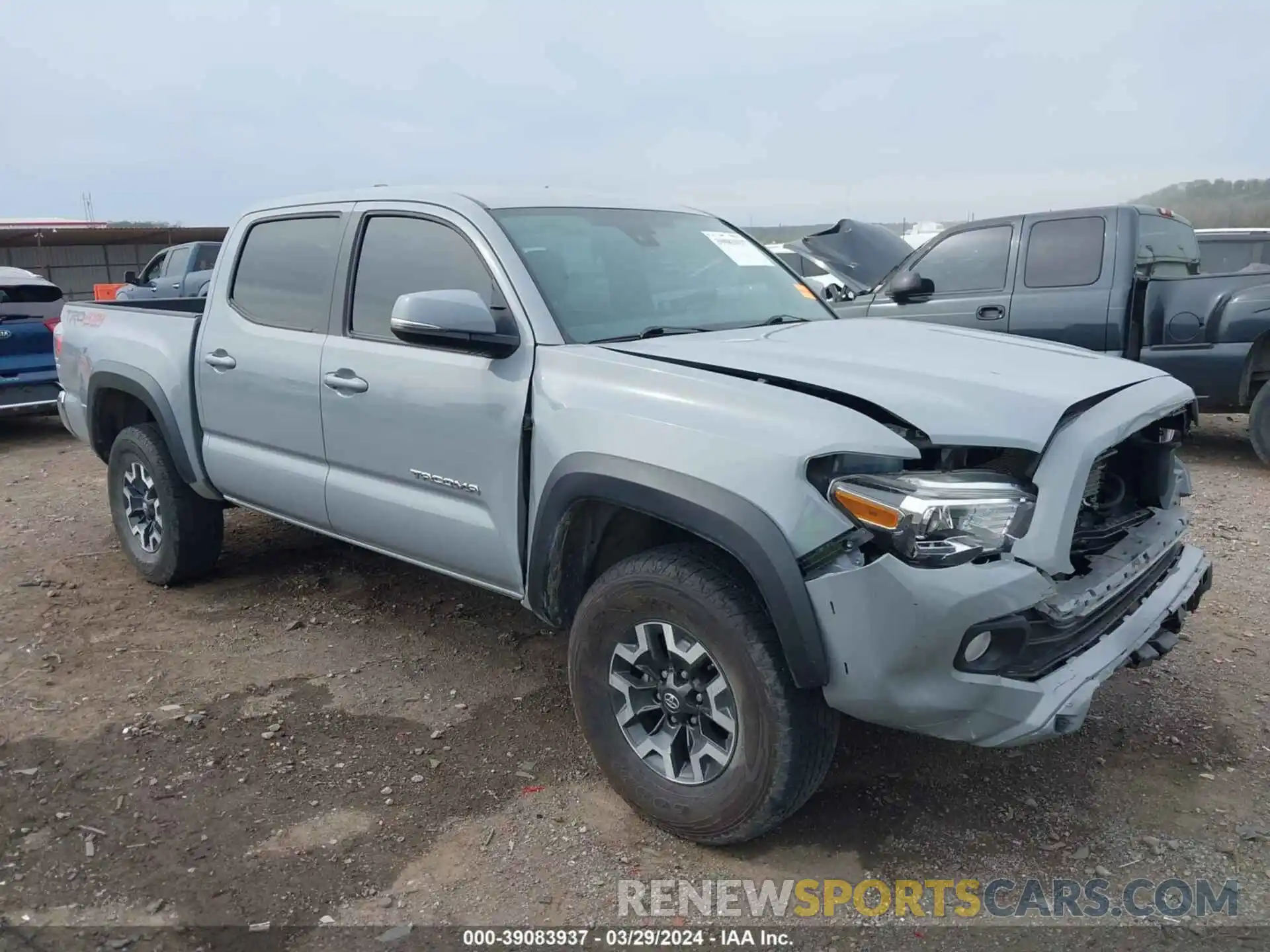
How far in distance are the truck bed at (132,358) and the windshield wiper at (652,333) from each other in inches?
93.2

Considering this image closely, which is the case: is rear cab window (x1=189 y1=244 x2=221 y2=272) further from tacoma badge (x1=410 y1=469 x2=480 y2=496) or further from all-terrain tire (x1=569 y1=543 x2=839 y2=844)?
all-terrain tire (x1=569 y1=543 x2=839 y2=844)

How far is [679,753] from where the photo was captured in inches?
113

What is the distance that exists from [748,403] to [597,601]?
75 centimetres

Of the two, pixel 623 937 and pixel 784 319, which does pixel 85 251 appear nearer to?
pixel 784 319

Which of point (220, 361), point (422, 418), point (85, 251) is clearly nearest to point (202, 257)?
point (85, 251)

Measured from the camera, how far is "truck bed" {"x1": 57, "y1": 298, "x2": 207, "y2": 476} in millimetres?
4605

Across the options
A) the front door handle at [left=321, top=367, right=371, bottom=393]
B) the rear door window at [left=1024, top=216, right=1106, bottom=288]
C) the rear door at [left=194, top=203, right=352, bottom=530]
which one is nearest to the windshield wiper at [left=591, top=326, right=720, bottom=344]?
the front door handle at [left=321, top=367, right=371, bottom=393]

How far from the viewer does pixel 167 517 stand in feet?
15.9

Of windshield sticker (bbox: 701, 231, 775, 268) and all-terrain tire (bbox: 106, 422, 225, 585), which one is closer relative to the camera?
windshield sticker (bbox: 701, 231, 775, 268)

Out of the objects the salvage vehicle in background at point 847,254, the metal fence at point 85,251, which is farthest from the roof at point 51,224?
the salvage vehicle in background at point 847,254

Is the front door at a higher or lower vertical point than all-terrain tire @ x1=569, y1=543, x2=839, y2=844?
higher

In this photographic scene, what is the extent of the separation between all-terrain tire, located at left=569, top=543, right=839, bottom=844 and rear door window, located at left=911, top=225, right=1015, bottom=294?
18.4ft

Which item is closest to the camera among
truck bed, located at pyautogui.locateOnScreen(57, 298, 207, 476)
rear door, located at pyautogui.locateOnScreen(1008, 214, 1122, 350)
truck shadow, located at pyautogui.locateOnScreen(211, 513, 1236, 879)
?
truck shadow, located at pyautogui.locateOnScreen(211, 513, 1236, 879)

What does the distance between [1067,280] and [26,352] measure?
8900 millimetres
